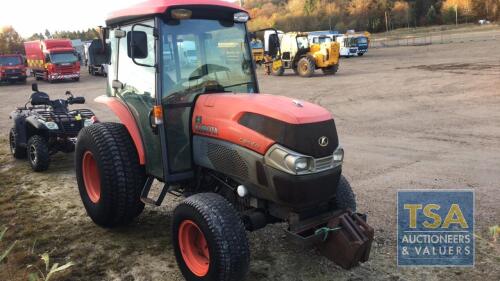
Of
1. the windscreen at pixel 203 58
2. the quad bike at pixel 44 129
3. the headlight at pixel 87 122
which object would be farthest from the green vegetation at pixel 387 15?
the windscreen at pixel 203 58

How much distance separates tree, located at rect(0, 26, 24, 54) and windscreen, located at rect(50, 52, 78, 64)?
36.6 meters

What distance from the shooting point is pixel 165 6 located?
394cm

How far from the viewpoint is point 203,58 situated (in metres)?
4.26

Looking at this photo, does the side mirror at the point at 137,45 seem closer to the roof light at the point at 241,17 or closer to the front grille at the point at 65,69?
the roof light at the point at 241,17

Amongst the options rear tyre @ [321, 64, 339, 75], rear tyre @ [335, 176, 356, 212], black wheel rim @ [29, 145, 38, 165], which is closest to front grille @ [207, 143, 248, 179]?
rear tyre @ [335, 176, 356, 212]

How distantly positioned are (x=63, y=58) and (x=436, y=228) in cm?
2705

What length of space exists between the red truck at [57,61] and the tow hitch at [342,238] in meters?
26.7

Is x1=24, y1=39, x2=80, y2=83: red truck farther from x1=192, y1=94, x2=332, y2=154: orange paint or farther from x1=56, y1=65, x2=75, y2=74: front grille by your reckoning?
x1=192, y1=94, x2=332, y2=154: orange paint

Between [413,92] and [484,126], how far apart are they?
549cm

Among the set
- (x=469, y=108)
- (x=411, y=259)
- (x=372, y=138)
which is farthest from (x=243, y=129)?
(x=469, y=108)

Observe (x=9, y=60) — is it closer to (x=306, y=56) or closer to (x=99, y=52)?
(x=306, y=56)

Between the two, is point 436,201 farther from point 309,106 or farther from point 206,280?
point 206,280

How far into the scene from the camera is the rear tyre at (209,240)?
3.37 meters

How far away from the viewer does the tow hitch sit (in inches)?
136
